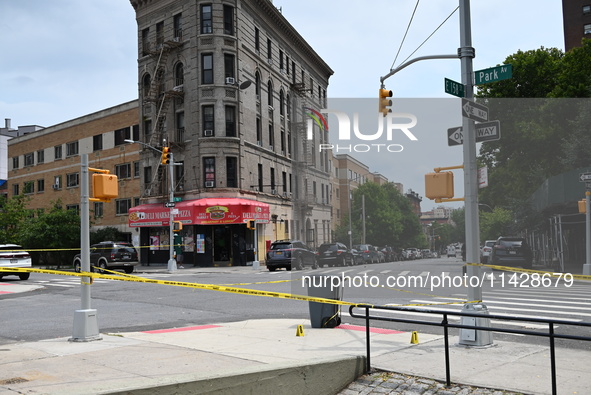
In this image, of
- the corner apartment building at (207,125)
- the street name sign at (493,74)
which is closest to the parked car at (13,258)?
the corner apartment building at (207,125)

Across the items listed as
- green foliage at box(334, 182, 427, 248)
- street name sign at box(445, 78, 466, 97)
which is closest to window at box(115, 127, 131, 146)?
green foliage at box(334, 182, 427, 248)

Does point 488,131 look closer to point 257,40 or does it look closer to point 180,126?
point 180,126

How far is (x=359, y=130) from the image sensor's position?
1124cm

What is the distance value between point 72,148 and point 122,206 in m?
9.43

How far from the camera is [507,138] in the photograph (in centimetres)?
1772

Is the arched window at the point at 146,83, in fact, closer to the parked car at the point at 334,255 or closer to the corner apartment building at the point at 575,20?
the parked car at the point at 334,255

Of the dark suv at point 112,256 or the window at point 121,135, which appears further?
the window at point 121,135

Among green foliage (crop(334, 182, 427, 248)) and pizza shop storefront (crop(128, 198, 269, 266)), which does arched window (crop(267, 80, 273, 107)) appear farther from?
green foliage (crop(334, 182, 427, 248))

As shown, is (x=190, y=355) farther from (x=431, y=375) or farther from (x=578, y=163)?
(x=578, y=163)

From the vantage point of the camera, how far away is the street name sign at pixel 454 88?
8412 mm

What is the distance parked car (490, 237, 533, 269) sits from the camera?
40.4 feet

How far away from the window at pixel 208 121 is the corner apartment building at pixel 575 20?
47.8m

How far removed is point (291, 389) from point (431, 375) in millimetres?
1728

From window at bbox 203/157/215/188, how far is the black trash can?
1067 inches
